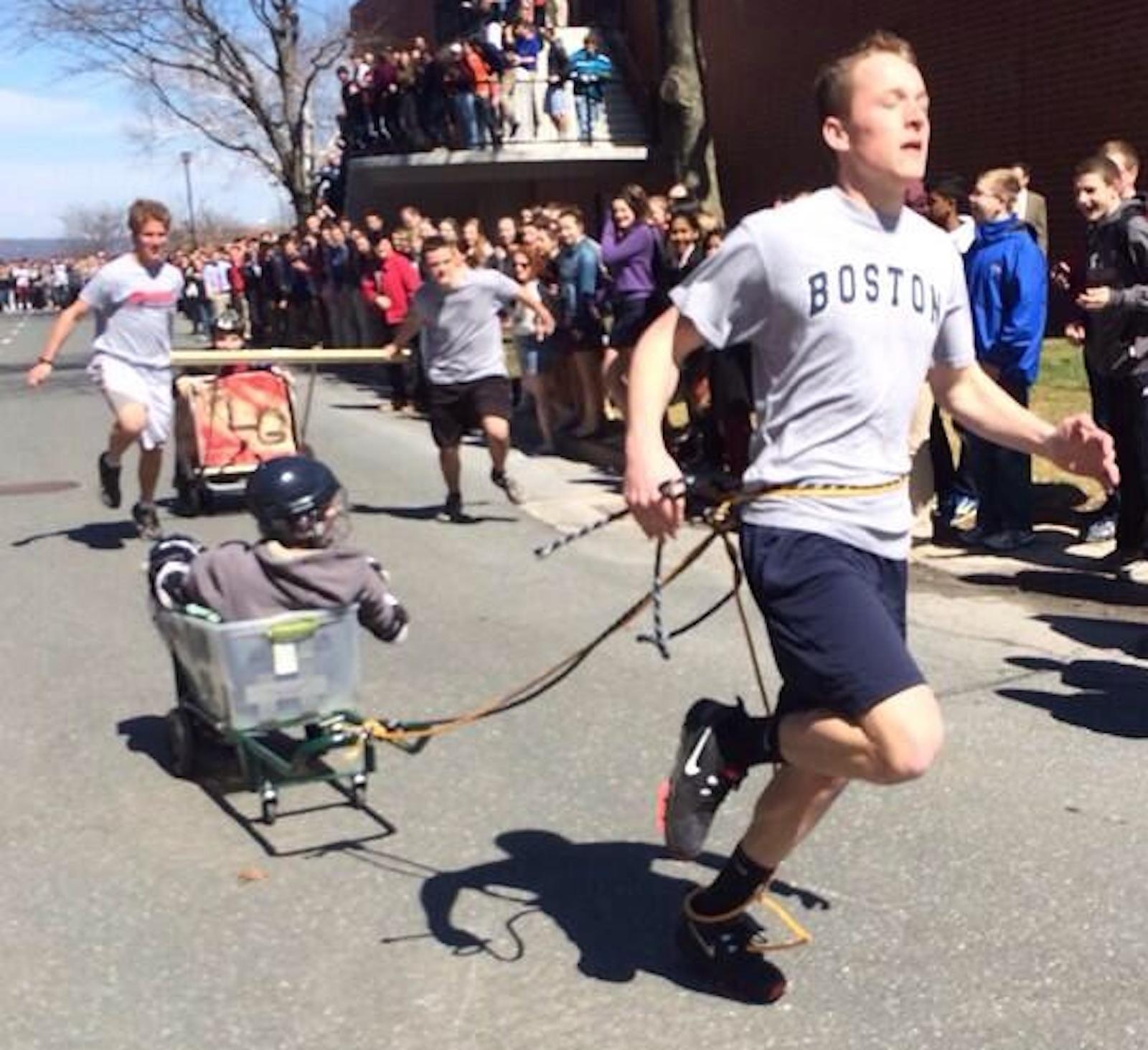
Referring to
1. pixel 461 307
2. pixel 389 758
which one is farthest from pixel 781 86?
pixel 389 758

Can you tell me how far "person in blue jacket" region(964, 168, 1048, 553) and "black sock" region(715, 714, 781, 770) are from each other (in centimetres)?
493

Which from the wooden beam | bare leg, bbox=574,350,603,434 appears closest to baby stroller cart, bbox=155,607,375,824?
the wooden beam

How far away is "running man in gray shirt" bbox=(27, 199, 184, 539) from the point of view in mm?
9539

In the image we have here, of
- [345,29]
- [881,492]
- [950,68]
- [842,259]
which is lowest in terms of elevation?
[881,492]

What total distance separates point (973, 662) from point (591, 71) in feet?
64.9

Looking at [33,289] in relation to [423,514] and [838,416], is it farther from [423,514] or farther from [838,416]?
[838,416]

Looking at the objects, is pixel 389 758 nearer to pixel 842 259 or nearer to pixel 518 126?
pixel 842 259

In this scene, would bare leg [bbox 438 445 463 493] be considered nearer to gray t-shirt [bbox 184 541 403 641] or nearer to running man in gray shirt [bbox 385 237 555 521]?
running man in gray shirt [bbox 385 237 555 521]

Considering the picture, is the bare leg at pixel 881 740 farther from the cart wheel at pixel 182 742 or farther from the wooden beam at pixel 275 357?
the wooden beam at pixel 275 357

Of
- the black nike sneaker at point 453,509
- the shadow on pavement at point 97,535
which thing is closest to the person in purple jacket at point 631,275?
the black nike sneaker at point 453,509

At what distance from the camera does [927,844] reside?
465cm

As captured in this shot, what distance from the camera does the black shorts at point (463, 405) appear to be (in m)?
10.4

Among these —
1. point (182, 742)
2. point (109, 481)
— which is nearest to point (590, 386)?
point (109, 481)

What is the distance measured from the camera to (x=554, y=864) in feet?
15.2
